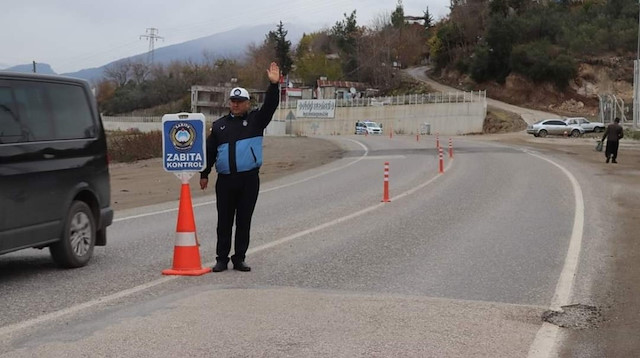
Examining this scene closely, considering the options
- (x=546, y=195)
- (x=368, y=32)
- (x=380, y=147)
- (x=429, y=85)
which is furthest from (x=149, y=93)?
(x=546, y=195)

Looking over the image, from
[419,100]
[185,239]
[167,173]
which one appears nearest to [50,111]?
[185,239]

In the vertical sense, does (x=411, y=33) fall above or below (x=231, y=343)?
above

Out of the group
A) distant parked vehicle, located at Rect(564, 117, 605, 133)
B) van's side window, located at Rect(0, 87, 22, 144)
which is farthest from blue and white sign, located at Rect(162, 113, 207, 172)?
distant parked vehicle, located at Rect(564, 117, 605, 133)

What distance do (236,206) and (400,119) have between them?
74961mm

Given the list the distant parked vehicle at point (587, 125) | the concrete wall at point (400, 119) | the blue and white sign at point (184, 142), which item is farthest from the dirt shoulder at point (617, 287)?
the concrete wall at point (400, 119)

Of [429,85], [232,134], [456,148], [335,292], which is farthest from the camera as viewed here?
[429,85]

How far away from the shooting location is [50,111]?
332 inches

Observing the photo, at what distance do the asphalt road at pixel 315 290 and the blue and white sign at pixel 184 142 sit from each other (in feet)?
4.07

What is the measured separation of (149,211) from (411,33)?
129 meters

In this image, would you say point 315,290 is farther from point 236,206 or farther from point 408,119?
point 408,119

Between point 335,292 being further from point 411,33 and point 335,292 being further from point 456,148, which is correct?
point 411,33

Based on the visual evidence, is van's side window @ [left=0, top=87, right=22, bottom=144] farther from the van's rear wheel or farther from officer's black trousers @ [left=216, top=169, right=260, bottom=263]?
officer's black trousers @ [left=216, top=169, right=260, bottom=263]

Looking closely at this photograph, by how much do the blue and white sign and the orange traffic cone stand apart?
11.3 inches

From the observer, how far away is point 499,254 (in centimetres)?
1025
